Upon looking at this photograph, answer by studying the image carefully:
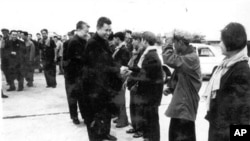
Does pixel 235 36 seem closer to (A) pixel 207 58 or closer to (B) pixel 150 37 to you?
(B) pixel 150 37

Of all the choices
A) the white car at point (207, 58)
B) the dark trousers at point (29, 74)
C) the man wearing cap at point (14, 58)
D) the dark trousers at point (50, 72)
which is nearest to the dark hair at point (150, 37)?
the man wearing cap at point (14, 58)

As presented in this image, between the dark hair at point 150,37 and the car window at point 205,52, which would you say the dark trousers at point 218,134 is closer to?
the dark hair at point 150,37

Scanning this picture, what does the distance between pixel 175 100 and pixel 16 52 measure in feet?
22.3

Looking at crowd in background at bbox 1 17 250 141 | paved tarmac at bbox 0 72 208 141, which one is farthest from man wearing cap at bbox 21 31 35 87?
crowd in background at bbox 1 17 250 141

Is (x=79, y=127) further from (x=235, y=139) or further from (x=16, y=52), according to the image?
(x=16, y=52)

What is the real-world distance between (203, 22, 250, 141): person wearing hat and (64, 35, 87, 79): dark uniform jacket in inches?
117

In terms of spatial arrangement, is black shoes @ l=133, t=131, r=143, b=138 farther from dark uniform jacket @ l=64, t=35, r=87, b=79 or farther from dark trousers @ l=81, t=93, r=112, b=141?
dark uniform jacket @ l=64, t=35, r=87, b=79

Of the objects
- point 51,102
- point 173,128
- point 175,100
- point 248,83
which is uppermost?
point 248,83

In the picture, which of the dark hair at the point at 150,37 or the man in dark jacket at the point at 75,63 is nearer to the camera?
the dark hair at the point at 150,37

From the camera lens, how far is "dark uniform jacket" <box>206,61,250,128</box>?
2350 mm

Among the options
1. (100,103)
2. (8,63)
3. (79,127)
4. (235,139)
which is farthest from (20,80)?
(235,139)

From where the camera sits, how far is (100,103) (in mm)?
4070

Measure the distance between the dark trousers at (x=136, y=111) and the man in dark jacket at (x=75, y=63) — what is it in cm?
83

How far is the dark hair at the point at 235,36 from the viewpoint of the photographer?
238cm
